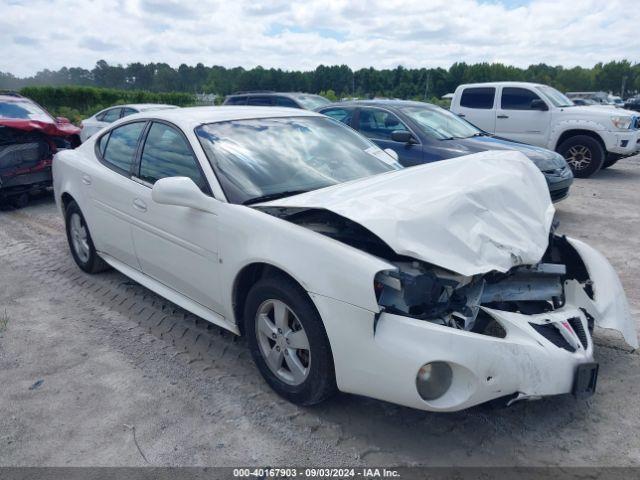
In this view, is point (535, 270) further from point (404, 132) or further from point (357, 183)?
point (404, 132)

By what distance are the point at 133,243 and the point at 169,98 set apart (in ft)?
134

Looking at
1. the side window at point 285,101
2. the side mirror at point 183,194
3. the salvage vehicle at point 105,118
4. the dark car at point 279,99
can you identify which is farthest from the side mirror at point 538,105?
the side mirror at point 183,194

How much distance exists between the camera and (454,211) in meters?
2.75

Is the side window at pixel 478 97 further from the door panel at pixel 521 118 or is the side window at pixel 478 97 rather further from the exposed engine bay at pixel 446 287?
the exposed engine bay at pixel 446 287

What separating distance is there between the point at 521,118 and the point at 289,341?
384 inches

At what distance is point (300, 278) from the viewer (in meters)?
2.60

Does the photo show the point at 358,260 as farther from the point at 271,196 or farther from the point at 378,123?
the point at 378,123

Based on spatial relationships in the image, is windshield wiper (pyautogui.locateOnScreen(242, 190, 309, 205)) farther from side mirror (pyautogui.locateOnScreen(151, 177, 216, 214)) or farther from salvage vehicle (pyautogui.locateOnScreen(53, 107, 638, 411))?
side mirror (pyautogui.locateOnScreen(151, 177, 216, 214))

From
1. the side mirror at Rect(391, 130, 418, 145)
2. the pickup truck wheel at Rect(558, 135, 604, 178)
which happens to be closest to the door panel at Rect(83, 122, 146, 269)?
the side mirror at Rect(391, 130, 418, 145)

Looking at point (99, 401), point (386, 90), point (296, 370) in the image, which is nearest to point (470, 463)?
point (296, 370)

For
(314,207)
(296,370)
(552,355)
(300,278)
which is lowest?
(296,370)

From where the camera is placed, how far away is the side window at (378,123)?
7594 mm

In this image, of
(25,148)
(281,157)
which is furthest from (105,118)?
(281,157)

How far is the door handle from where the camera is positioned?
371 cm
